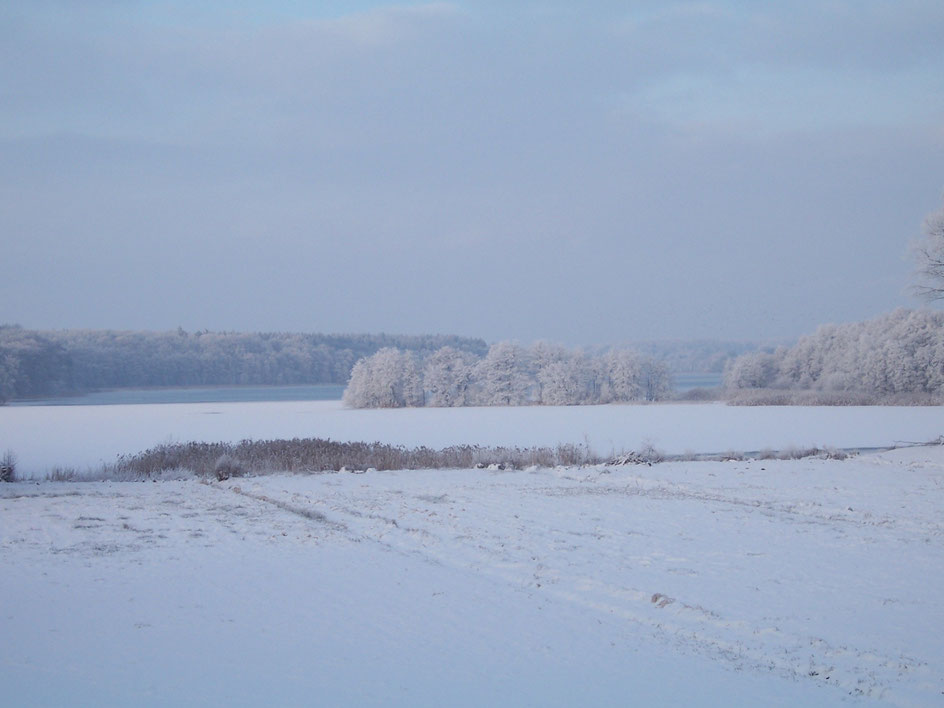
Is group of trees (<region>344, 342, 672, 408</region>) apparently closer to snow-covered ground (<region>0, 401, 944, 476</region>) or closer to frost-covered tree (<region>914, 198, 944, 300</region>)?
snow-covered ground (<region>0, 401, 944, 476</region>)

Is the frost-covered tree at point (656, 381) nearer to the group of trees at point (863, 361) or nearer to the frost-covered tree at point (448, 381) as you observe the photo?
the group of trees at point (863, 361)

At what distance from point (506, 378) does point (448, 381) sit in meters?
4.68

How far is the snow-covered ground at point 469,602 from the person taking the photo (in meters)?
5.71

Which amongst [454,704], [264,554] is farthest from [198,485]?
[454,704]

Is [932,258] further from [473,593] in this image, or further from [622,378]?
[622,378]

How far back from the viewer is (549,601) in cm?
802

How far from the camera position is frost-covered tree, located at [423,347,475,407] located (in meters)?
64.3

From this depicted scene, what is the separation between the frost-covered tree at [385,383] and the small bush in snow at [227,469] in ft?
137

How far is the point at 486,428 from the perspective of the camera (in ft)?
122

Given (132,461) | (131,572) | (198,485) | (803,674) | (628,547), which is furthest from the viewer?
(132,461)

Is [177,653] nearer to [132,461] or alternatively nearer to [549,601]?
[549,601]

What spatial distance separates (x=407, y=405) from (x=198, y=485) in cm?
4627

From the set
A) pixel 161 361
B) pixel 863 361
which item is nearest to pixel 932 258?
pixel 863 361

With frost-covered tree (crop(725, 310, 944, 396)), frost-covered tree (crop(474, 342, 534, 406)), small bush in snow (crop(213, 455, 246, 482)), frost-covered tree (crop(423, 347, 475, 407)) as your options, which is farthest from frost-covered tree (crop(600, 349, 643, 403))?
small bush in snow (crop(213, 455, 246, 482))
